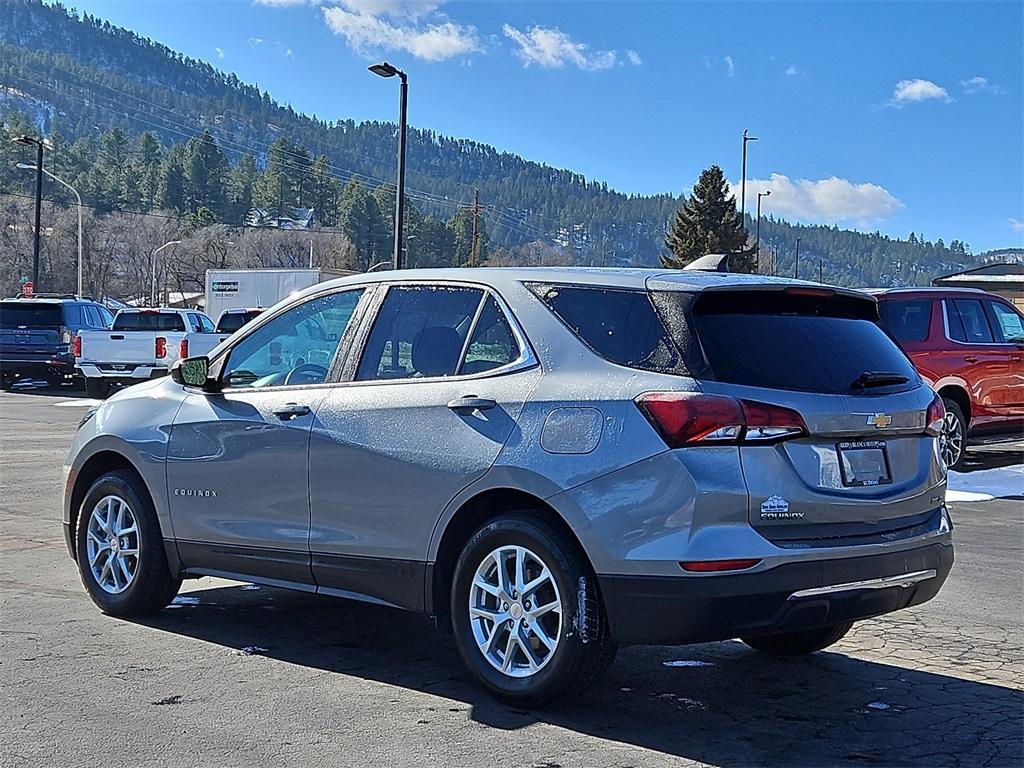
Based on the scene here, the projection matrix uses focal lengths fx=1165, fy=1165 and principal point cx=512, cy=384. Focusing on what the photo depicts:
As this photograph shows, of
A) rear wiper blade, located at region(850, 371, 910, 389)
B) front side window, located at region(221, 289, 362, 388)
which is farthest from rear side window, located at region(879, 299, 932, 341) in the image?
front side window, located at region(221, 289, 362, 388)

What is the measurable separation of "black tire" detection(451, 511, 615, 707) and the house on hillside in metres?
53.2

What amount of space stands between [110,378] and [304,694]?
19.0 metres

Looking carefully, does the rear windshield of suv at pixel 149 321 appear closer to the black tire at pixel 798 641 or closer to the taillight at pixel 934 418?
the black tire at pixel 798 641

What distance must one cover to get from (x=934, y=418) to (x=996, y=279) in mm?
77392

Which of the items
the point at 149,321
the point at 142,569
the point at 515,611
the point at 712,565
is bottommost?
the point at 142,569

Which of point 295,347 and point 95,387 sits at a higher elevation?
point 295,347

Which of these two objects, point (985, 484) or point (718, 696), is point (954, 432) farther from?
point (718, 696)

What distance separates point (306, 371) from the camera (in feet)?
18.7

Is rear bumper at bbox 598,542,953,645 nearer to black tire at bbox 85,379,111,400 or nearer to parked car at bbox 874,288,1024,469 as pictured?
parked car at bbox 874,288,1024,469

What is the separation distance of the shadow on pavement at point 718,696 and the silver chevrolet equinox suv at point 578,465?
0.25m

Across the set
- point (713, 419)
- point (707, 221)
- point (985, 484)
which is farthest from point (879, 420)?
point (707, 221)

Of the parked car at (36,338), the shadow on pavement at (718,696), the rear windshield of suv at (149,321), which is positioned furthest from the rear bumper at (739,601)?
the parked car at (36,338)

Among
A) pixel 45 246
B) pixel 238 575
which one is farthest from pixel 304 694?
pixel 45 246

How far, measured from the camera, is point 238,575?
19.1ft
